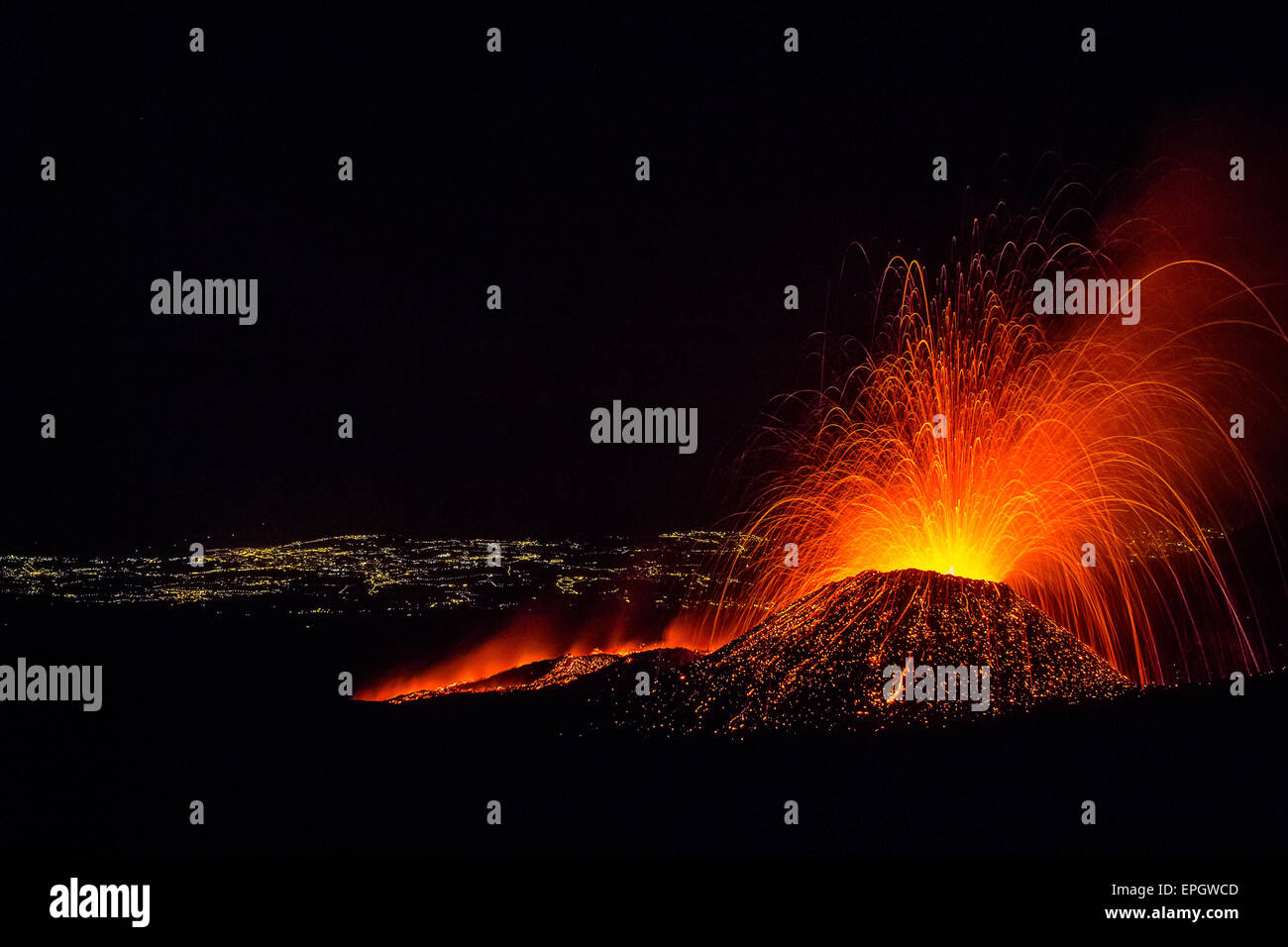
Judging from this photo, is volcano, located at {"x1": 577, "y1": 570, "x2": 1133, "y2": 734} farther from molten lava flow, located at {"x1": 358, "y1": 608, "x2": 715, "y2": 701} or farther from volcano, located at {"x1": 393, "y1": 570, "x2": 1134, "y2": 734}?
molten lava flow, located at {"x1": 358, "y1": 608, "x2": 715, "y2": 701}

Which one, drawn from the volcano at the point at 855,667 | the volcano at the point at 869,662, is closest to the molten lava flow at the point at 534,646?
the volcano at the point at 855,667

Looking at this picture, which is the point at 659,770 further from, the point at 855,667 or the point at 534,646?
the point at 534,646

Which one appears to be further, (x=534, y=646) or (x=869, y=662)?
(x=534, y=646)

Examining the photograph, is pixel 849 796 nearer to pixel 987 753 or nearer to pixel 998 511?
pixel 987 753

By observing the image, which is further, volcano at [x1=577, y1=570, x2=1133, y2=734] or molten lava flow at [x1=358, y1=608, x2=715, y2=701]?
molten lava flow at [x1=358, y1=608, x2=715, y2=701]

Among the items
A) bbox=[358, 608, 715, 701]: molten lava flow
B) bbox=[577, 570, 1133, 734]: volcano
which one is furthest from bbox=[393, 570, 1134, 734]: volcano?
bbox=[358, 608, 715, 701]: molten lava flow

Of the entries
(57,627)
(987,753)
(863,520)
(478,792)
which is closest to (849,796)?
(987,753)

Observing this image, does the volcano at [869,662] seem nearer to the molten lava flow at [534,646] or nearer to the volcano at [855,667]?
the volcano at [855,667]

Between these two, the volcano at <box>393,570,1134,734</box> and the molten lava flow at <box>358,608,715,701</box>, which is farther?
the molten lava flow at <box>358,608,715,701</box>

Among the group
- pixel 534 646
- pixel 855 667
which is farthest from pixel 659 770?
pixel 534 646
